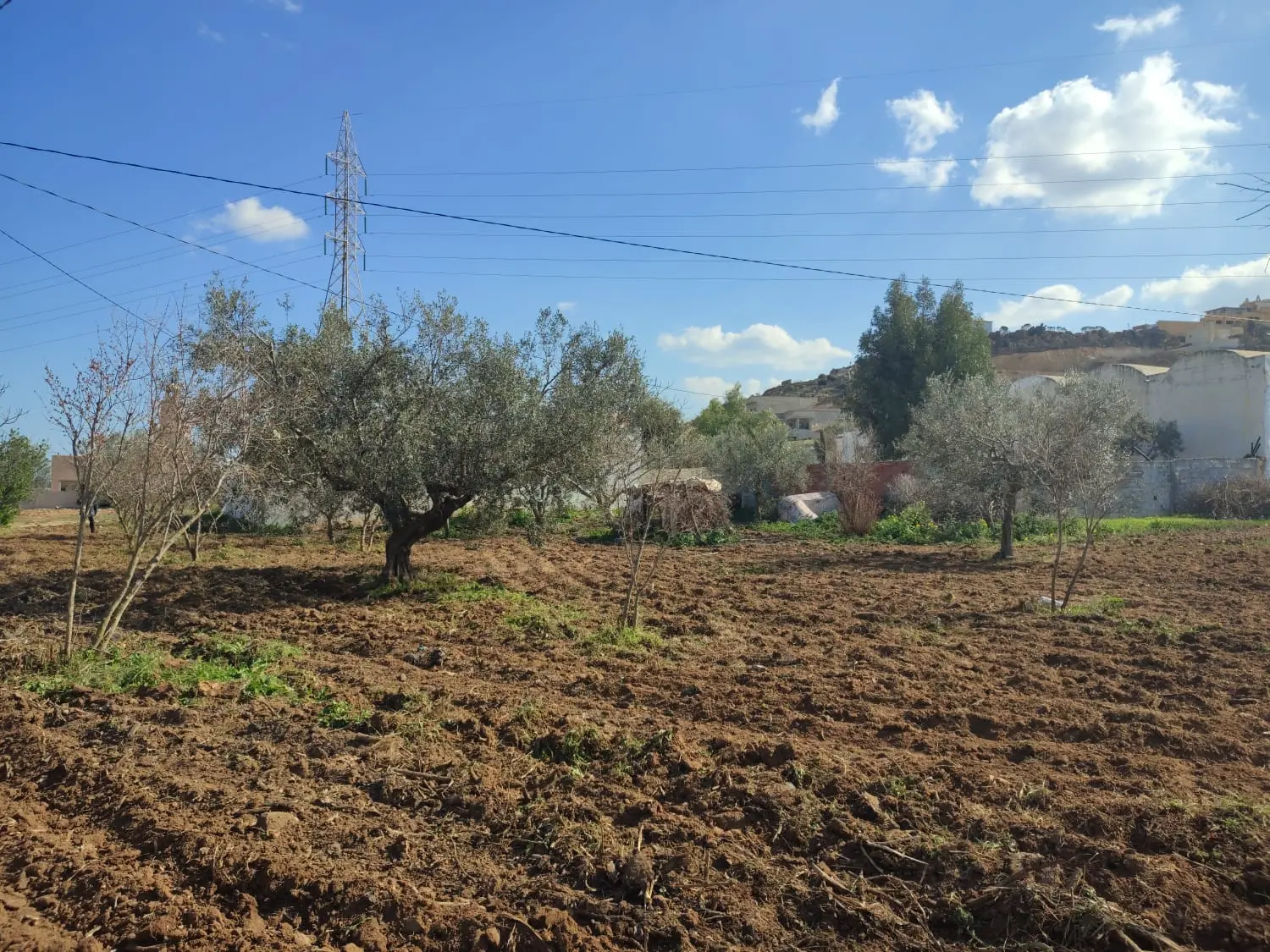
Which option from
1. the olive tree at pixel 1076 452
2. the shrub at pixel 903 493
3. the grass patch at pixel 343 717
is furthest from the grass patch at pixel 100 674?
the shrub at pixel 903 493

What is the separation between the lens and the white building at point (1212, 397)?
34781mm

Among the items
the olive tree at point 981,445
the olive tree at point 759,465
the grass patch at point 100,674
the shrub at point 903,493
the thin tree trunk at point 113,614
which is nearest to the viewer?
the grass patch at point 100,674

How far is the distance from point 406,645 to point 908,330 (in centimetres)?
3273

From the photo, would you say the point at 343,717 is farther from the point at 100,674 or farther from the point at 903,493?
the point at 903,493

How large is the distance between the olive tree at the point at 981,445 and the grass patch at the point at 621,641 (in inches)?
356

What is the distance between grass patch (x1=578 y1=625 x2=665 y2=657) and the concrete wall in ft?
84.3

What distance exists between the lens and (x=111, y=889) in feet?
12.6

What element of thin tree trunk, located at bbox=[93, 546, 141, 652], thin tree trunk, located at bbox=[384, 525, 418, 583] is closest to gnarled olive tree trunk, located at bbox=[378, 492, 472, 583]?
thin tree trunk, located at bbox=[384, 525, 418, 583]

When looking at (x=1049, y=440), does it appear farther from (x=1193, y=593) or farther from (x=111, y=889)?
(x=111, y=889)

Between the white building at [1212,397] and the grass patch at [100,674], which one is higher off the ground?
the white building at [1212,397]

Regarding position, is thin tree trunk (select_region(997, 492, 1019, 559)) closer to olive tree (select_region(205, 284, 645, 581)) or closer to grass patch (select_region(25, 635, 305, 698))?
olive tree (select_region(205, 284, 645, 581))

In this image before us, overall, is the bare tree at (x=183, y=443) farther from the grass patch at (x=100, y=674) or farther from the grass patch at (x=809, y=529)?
the grass patch at (x=809, y=529)

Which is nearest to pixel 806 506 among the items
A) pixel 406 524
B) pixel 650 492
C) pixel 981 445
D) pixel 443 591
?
pixel 981 445

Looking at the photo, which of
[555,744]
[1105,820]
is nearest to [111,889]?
[555,744]
